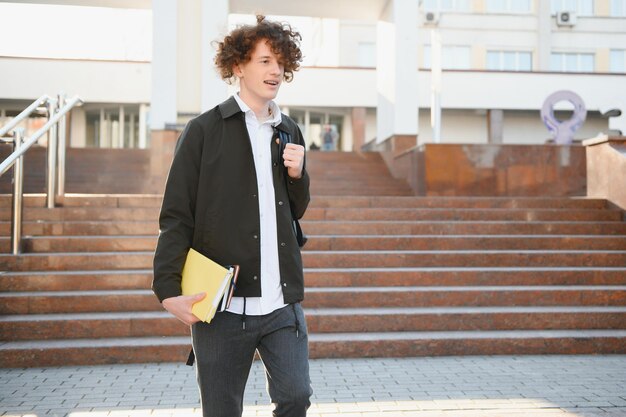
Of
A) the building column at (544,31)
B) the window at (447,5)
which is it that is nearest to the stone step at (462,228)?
the window at (447,5)

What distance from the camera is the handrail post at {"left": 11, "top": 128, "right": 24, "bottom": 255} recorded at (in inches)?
249

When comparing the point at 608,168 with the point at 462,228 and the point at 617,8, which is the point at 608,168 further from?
the point at 617,8

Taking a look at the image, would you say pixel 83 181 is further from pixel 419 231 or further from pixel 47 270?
pixel 419 231

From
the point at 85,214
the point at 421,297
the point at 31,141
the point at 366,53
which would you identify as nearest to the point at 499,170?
the point at 421,297

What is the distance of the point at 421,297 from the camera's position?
20.9 ft

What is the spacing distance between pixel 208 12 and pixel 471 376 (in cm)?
956

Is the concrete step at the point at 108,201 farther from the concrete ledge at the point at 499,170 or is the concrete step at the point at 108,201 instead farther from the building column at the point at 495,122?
the building column at the point at 495,122

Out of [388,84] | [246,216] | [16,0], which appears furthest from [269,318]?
[16,0]

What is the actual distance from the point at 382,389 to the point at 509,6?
30917 mm

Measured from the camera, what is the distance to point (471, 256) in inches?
281

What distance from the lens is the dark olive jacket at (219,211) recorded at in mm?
2396

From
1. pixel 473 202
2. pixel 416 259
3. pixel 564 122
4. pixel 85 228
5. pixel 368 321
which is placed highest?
pixel 564 122

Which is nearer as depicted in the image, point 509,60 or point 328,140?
point 328,140

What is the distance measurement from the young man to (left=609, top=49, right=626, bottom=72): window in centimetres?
Result: 3427
